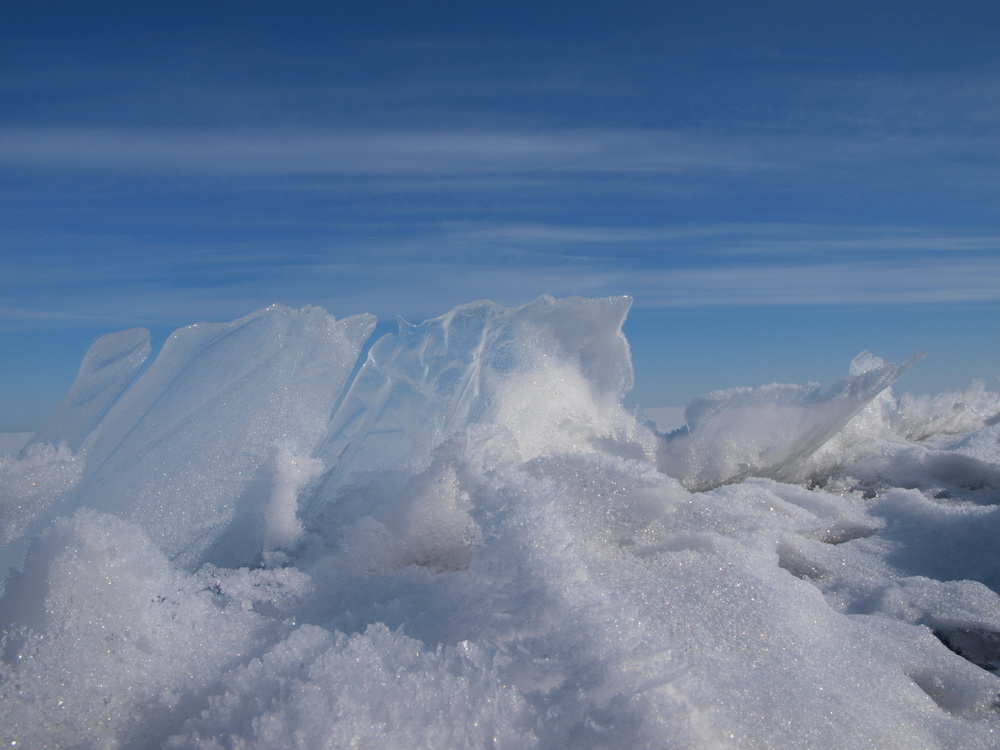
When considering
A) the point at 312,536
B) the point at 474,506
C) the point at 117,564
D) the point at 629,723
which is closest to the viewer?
the point at 629,723

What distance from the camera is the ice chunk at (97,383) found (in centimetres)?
318

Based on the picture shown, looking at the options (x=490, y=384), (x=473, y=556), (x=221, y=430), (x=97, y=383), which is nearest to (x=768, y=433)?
(x=490, y=384)

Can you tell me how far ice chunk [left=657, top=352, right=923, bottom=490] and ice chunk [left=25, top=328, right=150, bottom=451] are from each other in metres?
2.74

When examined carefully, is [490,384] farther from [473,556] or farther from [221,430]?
[473,556]

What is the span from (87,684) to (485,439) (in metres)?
1.37

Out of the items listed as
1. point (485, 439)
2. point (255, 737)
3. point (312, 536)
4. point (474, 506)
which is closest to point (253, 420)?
point (312, 536)

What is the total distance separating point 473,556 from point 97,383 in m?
2.30

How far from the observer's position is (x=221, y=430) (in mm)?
2975

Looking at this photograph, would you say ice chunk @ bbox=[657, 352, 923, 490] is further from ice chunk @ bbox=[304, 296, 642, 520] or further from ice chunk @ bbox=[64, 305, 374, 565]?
ice chunk @ bbox=[64, 305, 374, 565]

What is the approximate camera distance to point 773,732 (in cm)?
139

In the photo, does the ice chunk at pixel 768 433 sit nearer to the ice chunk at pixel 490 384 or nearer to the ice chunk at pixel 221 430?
the ice chunk at pixel 490 384

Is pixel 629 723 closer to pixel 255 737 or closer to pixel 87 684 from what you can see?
pixel 255 737

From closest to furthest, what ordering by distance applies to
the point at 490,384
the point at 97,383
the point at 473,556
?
the point at 473,556 → the point at 97,383 → the point at 490,384

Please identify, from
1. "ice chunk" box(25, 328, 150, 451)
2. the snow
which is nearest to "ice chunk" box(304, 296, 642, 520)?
the snow
